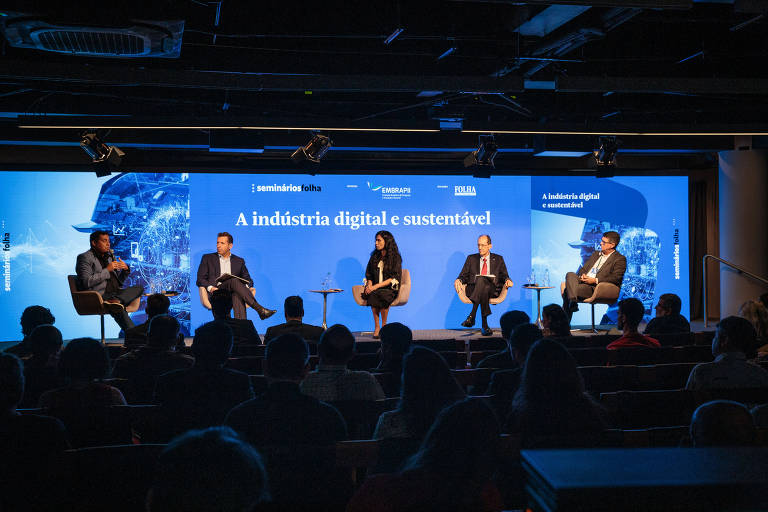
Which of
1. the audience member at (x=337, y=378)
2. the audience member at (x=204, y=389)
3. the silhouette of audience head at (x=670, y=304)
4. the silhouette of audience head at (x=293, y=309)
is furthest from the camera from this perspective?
the silhouette of audience head at (x=670, y=304)

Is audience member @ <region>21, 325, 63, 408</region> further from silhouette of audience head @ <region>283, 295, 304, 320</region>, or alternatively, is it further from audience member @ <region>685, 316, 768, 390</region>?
audience member @ <region>685, 316, 768, 390</region>

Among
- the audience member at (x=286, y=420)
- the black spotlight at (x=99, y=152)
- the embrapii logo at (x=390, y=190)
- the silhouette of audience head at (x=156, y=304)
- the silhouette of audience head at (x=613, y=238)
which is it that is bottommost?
the audience member at (x=286, y=420)

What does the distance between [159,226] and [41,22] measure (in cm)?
601

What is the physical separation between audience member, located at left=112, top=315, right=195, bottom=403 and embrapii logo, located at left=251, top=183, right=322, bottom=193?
6718mm

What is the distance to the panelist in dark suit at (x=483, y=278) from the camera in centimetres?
982

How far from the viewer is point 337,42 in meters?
7.43

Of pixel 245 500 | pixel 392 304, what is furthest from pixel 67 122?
pixel 245 500

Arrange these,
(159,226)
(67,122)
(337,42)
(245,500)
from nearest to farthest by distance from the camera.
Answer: (245,500) < (337,42) < (67,122) < (159,226)

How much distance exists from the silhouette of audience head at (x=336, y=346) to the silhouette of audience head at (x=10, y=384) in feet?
4.63

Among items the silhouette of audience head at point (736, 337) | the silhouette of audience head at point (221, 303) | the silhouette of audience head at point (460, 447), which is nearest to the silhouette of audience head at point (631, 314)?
the silhouette of audience head at point (736, 337)

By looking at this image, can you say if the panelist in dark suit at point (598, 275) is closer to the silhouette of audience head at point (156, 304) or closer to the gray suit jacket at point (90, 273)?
the silhouette of audience head at point (156, 304)

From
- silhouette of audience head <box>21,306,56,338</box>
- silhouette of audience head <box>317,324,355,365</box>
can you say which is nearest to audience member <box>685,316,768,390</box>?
silhouette of audience head <box>317,324,355,365</box>

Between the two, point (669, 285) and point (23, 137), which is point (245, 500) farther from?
point (669, 285)

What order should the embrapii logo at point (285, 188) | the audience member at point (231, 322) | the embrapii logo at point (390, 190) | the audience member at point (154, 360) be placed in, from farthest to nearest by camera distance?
the embrapii logo at point (390, 190), the embrapii logo at point (285, 188), the audience member at point (231, 322), the audience member at point (154, 360)
